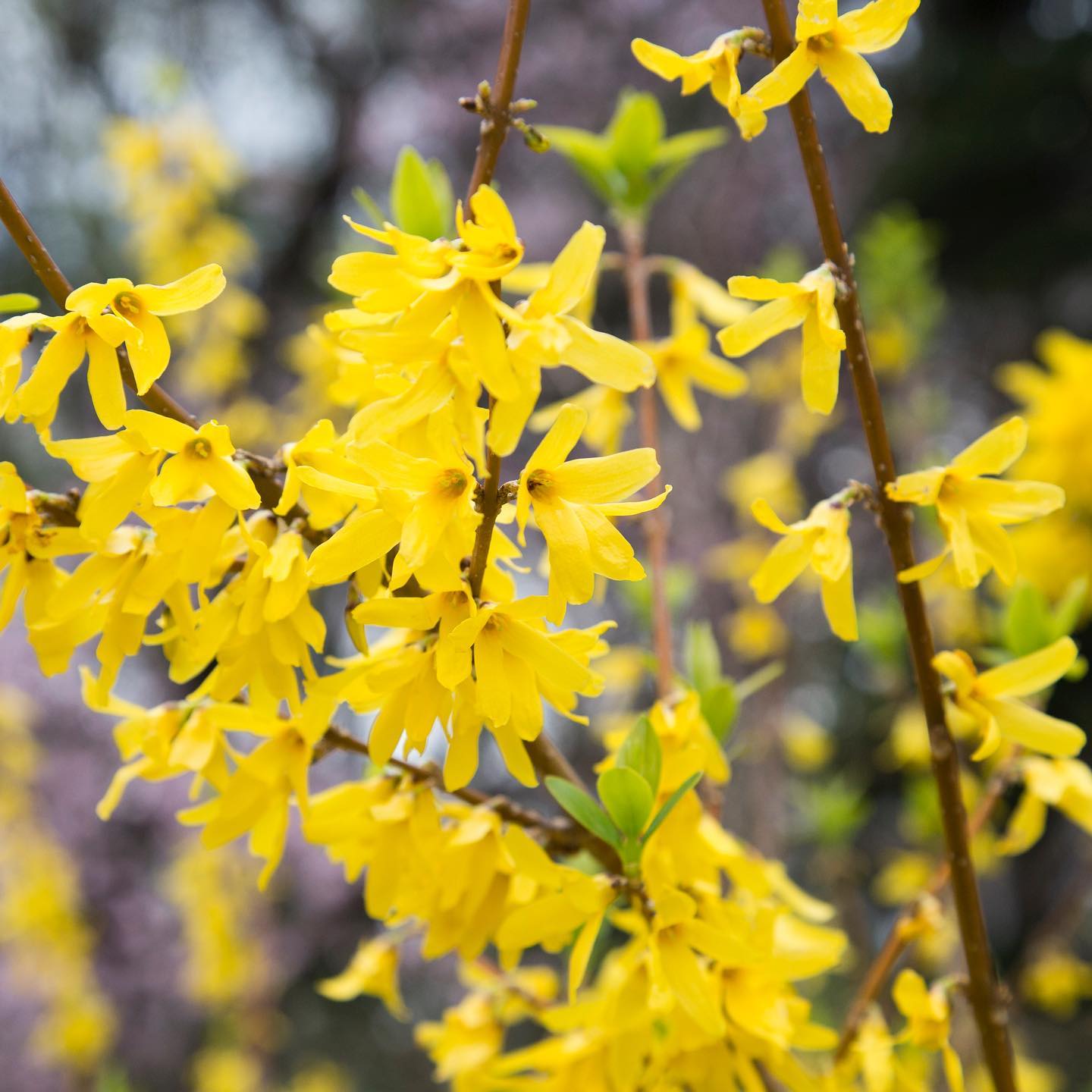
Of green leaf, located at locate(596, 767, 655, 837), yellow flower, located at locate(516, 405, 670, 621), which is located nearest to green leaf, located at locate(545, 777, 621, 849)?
green leaf, located at locate(596, 767, 655, 837)

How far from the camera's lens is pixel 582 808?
61 cm

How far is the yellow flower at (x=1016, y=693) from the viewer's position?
0.62m

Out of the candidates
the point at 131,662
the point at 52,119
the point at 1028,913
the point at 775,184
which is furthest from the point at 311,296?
the point at 1028,913

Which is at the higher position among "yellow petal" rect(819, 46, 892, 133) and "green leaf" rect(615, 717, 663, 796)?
"yellow petal" rect(819, 46, 892, 133)

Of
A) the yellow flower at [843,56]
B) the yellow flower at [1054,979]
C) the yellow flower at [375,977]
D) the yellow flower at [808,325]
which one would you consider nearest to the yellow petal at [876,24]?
the yellow flower at [843,56]

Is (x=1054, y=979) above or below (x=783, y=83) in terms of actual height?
below

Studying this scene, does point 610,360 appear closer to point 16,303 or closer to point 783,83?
point 783,83

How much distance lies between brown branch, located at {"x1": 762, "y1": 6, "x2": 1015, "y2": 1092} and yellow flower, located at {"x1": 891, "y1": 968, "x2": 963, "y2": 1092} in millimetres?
28

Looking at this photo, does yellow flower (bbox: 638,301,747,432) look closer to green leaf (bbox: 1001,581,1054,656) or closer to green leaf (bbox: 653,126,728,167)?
green leaf (bbox: 653,126,728,167)

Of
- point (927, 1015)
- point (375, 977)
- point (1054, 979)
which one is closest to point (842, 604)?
point (927, 1015)

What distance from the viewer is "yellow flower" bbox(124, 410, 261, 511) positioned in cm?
50

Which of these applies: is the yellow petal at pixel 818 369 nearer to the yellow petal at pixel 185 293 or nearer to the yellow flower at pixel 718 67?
the yellow flower at pixel 718 67

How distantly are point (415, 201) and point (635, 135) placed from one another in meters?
0.29

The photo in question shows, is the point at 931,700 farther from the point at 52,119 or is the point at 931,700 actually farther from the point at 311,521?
the point at 52,119
